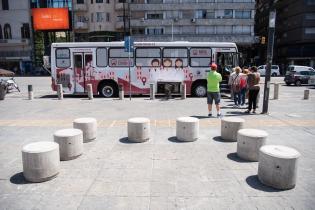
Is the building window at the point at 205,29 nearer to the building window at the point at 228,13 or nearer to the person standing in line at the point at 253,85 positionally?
the building window at the point at 228,13

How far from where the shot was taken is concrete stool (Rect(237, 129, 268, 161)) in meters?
6.09

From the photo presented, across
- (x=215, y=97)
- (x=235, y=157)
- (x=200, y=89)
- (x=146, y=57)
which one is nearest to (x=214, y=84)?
(x=215, y=97)

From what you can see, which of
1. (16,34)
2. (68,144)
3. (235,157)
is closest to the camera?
(68,144)

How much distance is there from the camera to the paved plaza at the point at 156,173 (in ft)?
14.6

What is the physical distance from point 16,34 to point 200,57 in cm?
5202

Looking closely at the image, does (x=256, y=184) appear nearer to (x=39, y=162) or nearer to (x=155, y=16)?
(x=39, y=162)

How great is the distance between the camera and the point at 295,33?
53.2 m

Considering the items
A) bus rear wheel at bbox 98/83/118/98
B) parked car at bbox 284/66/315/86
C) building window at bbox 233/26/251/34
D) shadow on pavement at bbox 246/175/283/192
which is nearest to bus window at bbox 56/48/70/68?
bus rear wheel at bbox 98/83/118/98

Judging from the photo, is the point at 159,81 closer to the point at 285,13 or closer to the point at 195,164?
the point at 195,164

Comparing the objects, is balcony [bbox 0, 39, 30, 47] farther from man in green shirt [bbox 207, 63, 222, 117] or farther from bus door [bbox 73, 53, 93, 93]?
man in green shirt [bbox 207, 63, 222, 117]

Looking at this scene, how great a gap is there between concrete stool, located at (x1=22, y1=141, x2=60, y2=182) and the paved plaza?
0.13m

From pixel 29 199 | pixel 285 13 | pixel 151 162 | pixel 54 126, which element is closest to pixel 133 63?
pixel 54 126

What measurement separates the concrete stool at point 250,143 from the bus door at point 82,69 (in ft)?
40.8

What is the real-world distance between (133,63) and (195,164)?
38.5 ft
